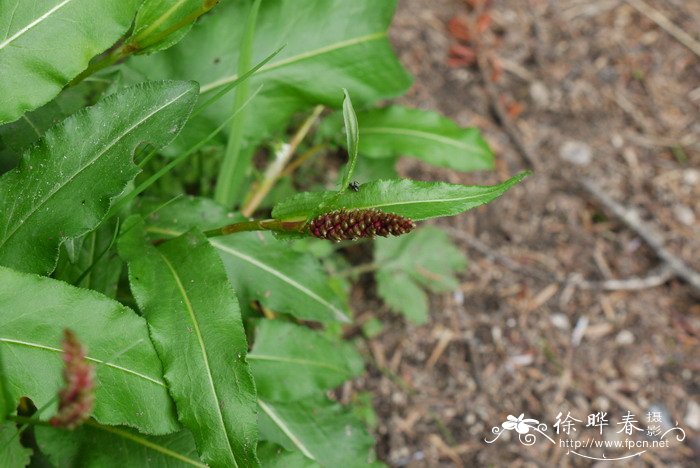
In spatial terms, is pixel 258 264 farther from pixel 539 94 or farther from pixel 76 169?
pixel 539 94

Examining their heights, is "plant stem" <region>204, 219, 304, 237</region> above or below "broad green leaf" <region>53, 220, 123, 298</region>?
above

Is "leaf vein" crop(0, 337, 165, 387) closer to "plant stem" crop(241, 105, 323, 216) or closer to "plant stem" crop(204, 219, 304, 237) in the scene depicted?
"plant stem" crop(204, 219, 304, 237)

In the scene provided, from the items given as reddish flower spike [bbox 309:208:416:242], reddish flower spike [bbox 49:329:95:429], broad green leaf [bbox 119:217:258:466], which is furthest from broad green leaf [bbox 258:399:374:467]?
reddish flower spike [bbox 49:329:95:429]

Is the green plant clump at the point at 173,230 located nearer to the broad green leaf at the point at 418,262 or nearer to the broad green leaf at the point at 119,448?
the broad green leaf at the point at 119,448

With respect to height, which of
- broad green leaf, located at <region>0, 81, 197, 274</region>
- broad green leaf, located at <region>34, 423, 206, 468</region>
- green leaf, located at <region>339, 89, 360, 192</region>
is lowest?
broad green leaf, located at <region>34, 423, 206, 468</region>

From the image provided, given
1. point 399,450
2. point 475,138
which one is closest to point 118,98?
point 475,138

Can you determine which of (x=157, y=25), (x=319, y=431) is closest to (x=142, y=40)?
(x=157, y=25)

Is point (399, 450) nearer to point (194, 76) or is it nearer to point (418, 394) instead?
point (418, 394)
